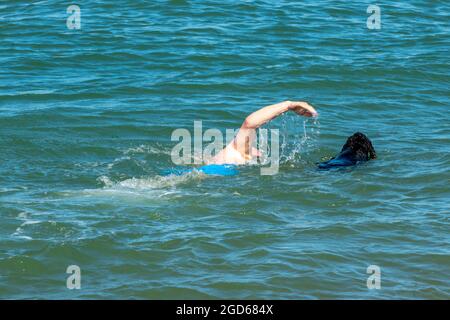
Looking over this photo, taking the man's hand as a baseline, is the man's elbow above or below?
below

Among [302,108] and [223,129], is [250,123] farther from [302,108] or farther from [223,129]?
[223,129]

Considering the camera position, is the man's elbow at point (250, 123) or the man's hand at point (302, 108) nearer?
the man's hand at point (302, 108)

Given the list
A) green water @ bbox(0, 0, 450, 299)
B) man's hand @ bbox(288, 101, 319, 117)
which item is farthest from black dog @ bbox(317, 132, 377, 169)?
man's hand @ bbox(288, 101, 319, 117)

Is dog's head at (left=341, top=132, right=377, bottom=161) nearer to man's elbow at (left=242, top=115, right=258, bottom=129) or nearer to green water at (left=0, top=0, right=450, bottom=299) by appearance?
green water at (left=0, top=0, right=450, bottom=299)

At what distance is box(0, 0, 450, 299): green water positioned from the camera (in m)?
7.85

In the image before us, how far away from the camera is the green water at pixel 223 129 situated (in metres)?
7.85

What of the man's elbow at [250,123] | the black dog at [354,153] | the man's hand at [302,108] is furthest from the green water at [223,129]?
the man's hand at [302,108]

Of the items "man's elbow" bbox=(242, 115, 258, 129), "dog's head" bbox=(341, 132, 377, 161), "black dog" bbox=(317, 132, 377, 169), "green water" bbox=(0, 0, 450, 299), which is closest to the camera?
"green water" bbox=(0, 0, 450, 299)

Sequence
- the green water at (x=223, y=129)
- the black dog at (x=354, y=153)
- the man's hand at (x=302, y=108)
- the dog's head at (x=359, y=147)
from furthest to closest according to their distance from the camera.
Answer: the dog's head at (x=359, y=147) → the black dog at (x=354, y=153) → the man's hand at (x=302, y=108) → the green water at (x=223, y=129)

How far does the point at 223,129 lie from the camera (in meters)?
13.4

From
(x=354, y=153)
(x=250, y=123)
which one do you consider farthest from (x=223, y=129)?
(x=250, y=123)

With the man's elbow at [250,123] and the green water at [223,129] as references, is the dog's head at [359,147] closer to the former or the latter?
the green water at [223,129]

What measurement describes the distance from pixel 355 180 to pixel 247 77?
605cm

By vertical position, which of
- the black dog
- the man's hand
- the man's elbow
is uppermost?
the man's hand
